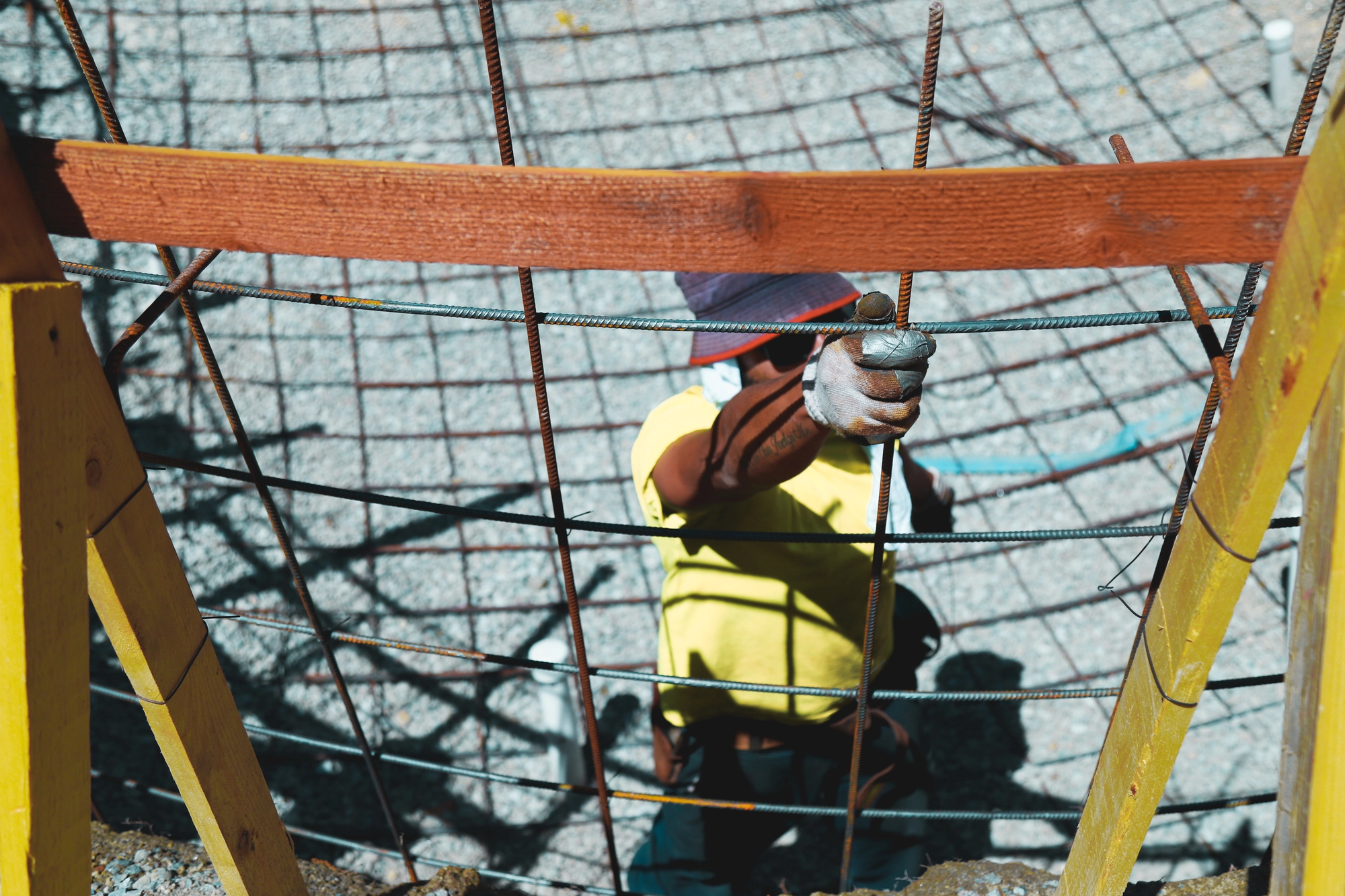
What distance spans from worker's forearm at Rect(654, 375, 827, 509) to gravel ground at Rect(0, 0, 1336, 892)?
1428 millimetres

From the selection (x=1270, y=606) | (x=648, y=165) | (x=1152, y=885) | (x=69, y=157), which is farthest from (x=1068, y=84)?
(x=69, y=157)

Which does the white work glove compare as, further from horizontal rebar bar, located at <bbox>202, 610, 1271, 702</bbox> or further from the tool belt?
the tool belt

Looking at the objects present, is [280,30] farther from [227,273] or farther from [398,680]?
[398,680]

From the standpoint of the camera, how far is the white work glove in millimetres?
1050

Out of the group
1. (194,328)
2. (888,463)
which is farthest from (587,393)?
(888,463)

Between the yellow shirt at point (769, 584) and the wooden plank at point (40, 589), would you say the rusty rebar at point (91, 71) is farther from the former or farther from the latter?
the yellow shirt at point (769, 584)

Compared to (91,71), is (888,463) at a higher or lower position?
lower

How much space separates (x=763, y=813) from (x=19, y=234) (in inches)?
65.7

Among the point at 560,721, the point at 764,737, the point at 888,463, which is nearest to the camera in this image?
the point at 888,463

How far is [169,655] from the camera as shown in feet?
3.43

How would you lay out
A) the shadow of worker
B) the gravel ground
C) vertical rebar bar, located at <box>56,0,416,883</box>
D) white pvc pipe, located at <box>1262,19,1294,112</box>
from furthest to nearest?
1. white pvc pipe, located at <box>1262,19,1294,112</box>
2. the gravel ground
3. the shadow of worker
4. vertical rebar bar, located at <box>56,0,416,883</box>

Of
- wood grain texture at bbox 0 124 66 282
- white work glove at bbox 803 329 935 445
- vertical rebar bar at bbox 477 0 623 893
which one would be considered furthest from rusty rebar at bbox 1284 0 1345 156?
wood grain texture at bbox 0 124 66 282

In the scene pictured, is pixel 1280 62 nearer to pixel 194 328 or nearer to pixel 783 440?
pixel 783 440

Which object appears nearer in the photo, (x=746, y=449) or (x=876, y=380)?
(x=876, y=380)
